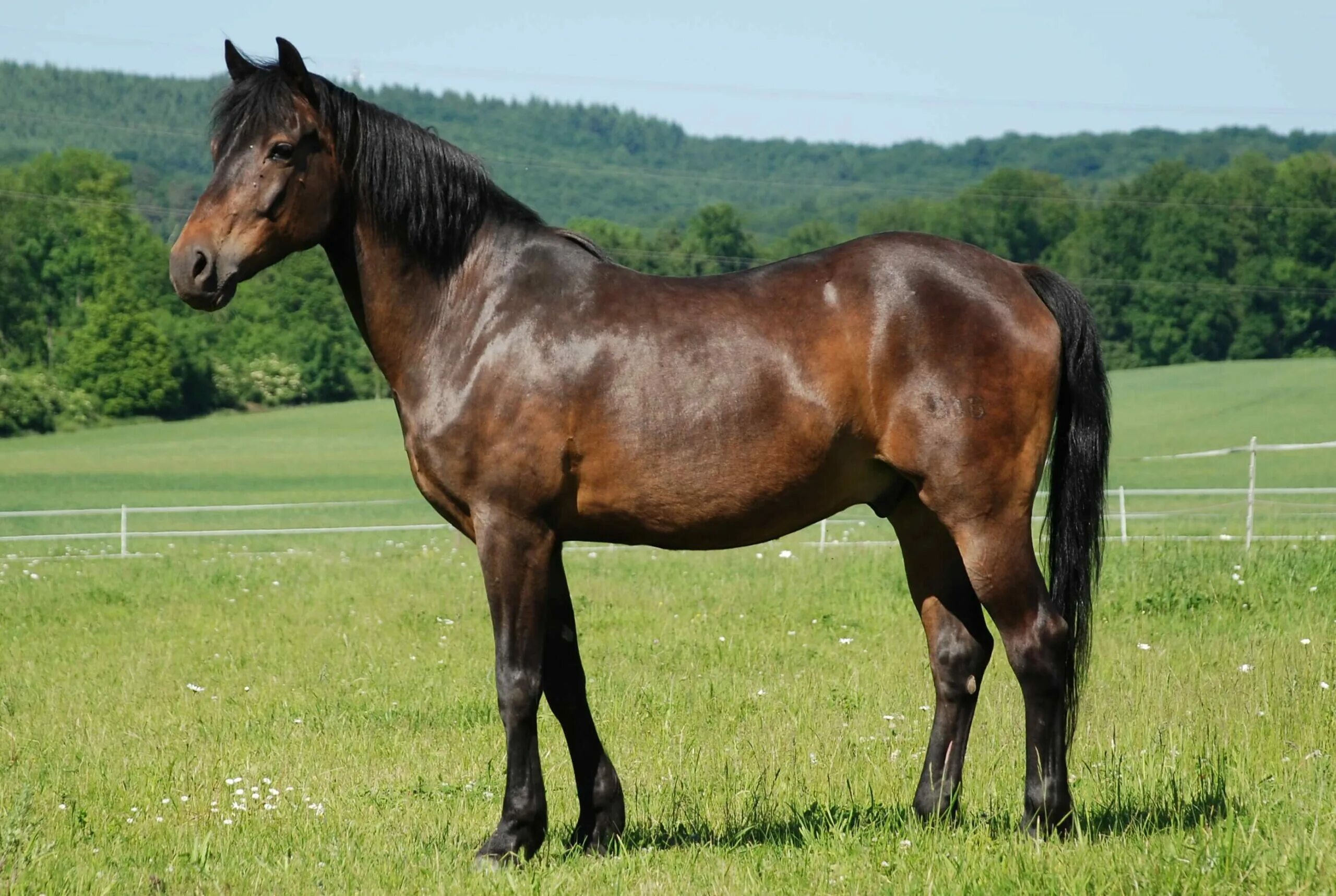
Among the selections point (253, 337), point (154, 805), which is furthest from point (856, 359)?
point (253, 337)

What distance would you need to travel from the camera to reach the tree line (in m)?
66.0

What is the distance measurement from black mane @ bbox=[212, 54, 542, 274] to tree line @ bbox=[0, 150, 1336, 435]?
62576 millimetres

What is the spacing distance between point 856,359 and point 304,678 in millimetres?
5452

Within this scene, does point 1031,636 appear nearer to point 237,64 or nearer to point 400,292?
point 400,292

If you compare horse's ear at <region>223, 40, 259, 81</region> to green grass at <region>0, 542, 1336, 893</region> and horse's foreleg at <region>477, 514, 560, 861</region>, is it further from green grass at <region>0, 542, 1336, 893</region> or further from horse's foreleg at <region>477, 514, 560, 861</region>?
green grass at <region>0, 542, 1336, 893</region>

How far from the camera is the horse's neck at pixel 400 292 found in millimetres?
4879

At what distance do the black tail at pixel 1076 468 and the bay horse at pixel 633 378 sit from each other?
0.01 m

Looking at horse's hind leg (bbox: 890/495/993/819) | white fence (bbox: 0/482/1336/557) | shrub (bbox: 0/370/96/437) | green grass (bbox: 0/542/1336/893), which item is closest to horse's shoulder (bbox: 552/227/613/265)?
horse's hind leg (bbox: 890/495/993/819)

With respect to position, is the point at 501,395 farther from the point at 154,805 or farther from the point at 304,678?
the point at 304,678

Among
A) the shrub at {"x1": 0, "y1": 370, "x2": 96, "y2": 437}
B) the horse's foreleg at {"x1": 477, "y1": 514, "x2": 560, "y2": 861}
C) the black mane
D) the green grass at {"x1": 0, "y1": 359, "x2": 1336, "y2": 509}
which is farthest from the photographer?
the shrub at {"x1": 0, "y1": 370, "x2": 96, "y2": 437}

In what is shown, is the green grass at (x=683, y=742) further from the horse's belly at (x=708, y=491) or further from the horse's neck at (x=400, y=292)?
the horse's neck at (x=400, y=292)

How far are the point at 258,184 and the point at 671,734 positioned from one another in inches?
144

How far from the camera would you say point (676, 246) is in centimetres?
8500

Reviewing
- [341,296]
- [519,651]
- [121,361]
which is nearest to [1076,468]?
[519,651]
